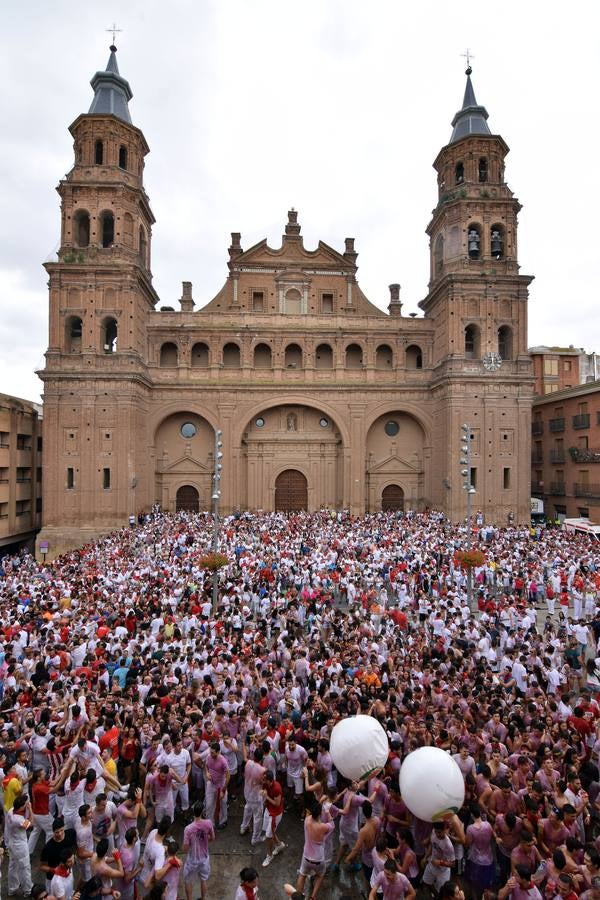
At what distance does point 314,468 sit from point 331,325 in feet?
32.0

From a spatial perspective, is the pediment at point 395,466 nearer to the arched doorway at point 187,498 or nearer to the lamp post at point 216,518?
the arched doorway at point 187,498

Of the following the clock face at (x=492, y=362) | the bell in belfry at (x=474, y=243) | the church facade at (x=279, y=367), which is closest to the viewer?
the church facade at (x=279, y=367)

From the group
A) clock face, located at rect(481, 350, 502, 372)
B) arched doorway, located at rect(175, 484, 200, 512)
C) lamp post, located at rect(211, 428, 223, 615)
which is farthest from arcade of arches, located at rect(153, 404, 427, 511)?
lamp post, located at rect(211, 428, 223, 615)

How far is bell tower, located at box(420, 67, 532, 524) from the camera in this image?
3228 cm

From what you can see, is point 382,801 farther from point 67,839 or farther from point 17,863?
point 17,863

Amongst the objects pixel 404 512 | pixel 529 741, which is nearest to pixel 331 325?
pixel 404 512

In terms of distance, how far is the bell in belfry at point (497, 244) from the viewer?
112 feet

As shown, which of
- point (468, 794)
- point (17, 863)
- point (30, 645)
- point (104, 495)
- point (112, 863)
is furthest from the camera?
point (104, 495)

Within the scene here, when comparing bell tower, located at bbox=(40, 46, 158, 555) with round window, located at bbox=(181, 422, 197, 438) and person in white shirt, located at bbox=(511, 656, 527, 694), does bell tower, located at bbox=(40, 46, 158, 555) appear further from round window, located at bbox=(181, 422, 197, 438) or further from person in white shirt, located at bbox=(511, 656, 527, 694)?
person in white shirt, located at bbox=(511, 656, 527, 694)

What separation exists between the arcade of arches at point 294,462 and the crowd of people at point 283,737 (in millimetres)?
18486

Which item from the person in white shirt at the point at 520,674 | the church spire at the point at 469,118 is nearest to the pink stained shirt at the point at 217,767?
the person in white shirt at the point at 520,674

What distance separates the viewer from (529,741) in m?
7.57

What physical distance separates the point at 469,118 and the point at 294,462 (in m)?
25.5

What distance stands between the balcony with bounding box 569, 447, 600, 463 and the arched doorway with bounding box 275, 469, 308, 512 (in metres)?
18.4
